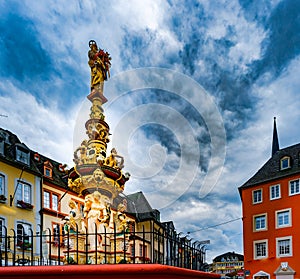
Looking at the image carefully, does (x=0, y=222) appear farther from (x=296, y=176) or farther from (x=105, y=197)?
(x=296, y=176)

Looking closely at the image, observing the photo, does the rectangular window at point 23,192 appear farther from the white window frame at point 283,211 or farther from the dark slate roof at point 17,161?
the white window frame at point 283,211

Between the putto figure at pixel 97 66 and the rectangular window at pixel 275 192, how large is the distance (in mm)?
30881

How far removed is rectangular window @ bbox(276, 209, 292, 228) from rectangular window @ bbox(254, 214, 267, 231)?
1.51 m

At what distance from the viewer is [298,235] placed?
33.6 m

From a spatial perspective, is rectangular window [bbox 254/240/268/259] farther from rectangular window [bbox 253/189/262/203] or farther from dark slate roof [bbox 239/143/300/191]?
dark slate roof [bbox 239/143/300/191]

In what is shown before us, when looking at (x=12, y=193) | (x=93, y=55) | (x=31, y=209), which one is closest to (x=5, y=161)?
(x=12, y=193)

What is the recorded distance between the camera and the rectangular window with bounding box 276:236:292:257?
112 feet

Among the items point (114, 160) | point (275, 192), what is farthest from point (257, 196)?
point (114, 160)

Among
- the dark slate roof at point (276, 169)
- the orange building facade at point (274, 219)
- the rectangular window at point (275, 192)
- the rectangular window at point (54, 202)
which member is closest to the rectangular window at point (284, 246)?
the orange building facade at point (274, 219)

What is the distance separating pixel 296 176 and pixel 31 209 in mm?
23957

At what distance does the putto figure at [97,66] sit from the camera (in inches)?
380

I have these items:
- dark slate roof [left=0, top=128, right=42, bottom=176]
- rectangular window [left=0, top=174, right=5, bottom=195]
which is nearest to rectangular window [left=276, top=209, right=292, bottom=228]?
dark slate roof [left=0, top=128, right=42, bottom=176]

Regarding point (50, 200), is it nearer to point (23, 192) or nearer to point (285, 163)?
point (23, 192)

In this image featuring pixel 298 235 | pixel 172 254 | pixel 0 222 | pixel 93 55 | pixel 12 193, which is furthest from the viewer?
pixel 298 235
